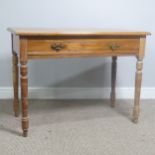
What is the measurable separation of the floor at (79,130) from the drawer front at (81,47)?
51 centimetres

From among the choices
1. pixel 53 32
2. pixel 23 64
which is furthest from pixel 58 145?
pixel 53 32

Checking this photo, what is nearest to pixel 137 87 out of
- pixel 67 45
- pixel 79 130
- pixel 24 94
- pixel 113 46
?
pixel 113 46

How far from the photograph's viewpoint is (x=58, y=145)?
176cm

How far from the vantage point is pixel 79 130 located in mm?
1989

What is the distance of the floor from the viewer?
5.65ft

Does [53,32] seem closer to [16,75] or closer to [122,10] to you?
[16,75]

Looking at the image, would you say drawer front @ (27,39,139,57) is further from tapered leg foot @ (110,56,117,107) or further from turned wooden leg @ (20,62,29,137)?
tapered leg foot @ (110,56,117,107)

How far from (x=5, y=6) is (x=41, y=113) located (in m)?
0.94

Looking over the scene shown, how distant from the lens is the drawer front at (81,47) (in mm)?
1781

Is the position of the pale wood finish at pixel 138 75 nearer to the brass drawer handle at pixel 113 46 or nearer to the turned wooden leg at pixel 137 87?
the turned wooden leg at pixel 137 87

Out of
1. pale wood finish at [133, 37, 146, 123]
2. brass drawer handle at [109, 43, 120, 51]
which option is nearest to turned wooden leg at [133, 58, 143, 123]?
pale wood finish at [133, 37, 146, 123]

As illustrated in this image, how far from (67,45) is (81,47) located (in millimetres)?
91

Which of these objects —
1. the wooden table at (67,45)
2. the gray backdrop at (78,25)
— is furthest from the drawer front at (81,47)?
the gray backdrop at (78,25)

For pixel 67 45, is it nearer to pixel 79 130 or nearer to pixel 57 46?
pixel 57 46
